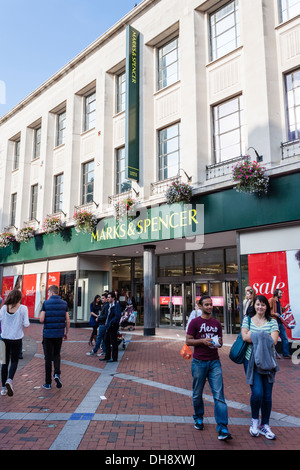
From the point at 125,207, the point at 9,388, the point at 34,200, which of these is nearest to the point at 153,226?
the point at 125,207

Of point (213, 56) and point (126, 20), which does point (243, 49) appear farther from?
point (126, 20)

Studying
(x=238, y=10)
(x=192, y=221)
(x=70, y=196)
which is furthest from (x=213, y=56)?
(x=70, y=196)

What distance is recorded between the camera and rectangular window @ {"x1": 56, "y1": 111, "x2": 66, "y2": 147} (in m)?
21.0

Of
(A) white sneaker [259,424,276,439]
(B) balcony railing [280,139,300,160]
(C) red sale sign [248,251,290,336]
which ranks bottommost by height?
(A) white sneaker [259,424,276,439]

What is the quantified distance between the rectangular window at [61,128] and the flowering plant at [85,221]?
645 centimetres

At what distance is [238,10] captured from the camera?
1310 centimetres

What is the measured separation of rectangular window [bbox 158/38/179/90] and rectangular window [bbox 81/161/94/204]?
547cm

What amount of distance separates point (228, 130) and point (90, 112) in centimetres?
913

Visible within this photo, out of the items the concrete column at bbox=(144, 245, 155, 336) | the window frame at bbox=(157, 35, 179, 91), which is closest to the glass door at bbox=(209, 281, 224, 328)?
the concrete column at bbox=(144, 245, 155, 336)

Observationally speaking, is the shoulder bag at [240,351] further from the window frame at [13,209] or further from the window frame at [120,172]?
the window frame at [13,209]

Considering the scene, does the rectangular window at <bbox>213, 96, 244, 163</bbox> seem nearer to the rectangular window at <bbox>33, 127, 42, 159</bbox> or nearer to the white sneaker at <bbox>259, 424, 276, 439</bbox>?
the white sneaker at <bbox>259, 424, 276, 439</bbox>

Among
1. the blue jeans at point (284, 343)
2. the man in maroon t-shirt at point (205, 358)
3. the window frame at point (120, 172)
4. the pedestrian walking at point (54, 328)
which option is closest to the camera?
the man in maroon t-shirt at point (205, 358)

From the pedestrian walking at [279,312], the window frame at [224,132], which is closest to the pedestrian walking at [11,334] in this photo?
the pedestrian walking at [279,312]

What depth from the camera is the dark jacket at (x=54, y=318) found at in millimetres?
6777
